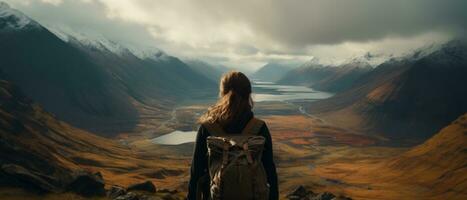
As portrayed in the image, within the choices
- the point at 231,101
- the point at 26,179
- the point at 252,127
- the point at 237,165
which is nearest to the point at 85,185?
the point at 26,179

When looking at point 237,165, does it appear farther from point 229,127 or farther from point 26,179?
point 26,179

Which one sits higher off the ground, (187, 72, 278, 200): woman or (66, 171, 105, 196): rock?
(187, 72, 278, 200): woman

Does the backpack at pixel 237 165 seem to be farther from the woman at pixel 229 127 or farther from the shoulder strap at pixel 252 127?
the woman at pixel 229 127

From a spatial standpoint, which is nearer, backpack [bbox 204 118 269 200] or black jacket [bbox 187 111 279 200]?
backpack [bbox 204 118 269 200]

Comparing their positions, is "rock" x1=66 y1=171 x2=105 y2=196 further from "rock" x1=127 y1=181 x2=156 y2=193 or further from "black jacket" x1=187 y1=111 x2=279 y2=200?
"black jacket" x1=187 y1=111 x2=279 y2=200

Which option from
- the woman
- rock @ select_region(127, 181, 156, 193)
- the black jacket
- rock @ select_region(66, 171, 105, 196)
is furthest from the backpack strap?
rock @ select_region(127, 181, 156, 193)

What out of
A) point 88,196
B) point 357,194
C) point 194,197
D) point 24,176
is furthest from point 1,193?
point 357,194
